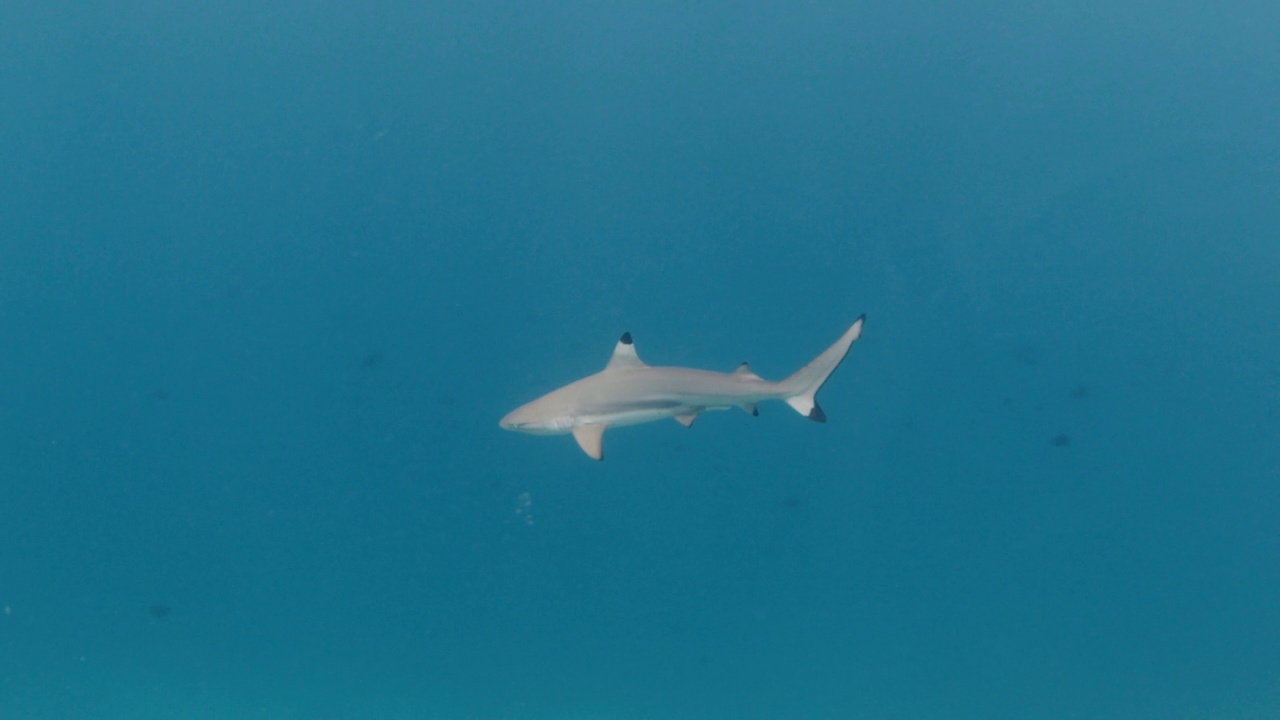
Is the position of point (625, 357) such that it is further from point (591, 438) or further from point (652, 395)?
point (591, 438)

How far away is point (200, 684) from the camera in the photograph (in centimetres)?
624

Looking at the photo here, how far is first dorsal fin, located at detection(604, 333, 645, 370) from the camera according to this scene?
3746mm

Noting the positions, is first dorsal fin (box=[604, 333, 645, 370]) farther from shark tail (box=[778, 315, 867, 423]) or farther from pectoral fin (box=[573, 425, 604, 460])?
shark tail (box=[778, 315, 867, 423])

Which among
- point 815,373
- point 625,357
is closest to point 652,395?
point 625,357

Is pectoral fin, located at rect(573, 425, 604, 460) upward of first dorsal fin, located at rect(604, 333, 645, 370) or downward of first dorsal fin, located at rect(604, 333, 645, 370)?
downward

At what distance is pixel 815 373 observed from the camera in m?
3.67

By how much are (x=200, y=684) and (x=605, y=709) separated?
359 cm

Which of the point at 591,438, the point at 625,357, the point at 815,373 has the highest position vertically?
the point at 625,357

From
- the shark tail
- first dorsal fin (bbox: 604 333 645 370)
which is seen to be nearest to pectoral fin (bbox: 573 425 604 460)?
first dorsal fin (bbox: 604 333 645 370)

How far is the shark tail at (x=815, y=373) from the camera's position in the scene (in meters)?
3.62

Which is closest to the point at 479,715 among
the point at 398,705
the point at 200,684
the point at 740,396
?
the point at 398,705

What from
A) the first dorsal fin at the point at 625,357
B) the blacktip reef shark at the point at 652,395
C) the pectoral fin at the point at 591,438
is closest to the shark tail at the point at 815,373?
the blacktip reef shark at the point at 652,395

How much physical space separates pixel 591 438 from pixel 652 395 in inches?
16.2

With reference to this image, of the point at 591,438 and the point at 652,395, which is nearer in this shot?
the point at 652,395
